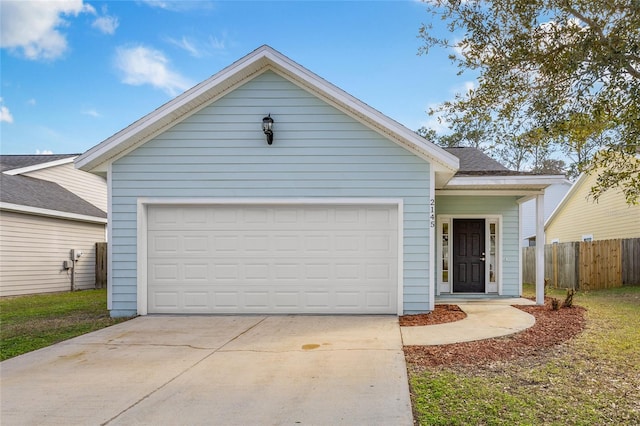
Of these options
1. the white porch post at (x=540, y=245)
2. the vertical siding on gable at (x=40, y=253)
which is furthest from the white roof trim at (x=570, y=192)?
the vertical siding on gable at (x=40, y=253)

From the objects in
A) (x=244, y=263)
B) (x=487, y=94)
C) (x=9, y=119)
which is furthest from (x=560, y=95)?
(x=9, y=119)

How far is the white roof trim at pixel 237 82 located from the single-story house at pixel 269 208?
5 centimetres

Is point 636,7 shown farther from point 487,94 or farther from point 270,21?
point 270,21

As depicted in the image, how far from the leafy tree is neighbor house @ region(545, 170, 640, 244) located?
9.50 m

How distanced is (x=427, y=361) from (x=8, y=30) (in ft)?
37.5

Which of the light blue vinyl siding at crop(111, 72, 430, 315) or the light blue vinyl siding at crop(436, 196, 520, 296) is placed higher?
the light blue vinyl siding at crop(111, 72, 430, 315)

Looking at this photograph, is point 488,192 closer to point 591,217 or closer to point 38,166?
point 591,217

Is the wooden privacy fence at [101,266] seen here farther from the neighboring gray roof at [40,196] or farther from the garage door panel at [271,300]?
the garage door panel at [271,300]

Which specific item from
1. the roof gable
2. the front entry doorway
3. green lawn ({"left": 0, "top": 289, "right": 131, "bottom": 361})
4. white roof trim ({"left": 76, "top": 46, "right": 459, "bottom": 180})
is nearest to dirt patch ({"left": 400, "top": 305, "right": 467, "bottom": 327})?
white roof trim ({"left": 76, "top": 46, "right": 459, "bottom": 180})

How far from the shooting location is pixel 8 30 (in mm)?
10164

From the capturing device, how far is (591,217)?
18.7 m

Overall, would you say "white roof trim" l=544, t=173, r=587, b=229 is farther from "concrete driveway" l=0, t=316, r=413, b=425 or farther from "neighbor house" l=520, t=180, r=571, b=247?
"concrete driveway" l=0, t=316, r=413, b=425

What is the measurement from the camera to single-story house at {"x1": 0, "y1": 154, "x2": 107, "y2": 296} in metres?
12.7

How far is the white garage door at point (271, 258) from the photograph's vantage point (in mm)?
8383
